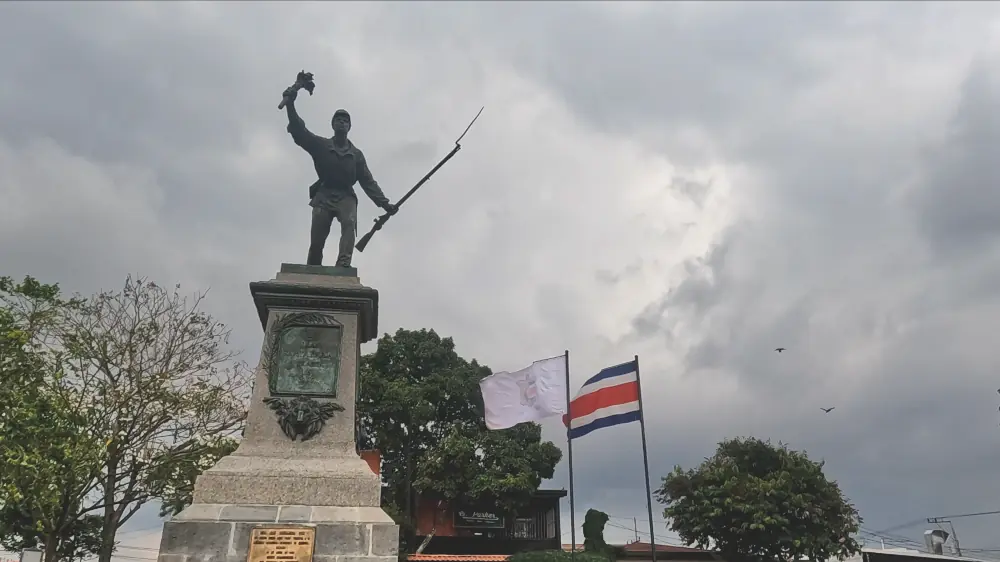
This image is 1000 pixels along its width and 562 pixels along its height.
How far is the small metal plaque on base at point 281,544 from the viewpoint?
6.41 meters

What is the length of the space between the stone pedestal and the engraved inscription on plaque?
0.18 feet

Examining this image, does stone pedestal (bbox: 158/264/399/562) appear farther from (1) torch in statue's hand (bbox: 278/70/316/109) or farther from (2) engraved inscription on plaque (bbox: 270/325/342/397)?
(1) torch in statue's hand (bbox: 278/70/316/109)

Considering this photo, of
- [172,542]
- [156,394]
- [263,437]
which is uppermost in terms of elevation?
[156,394]

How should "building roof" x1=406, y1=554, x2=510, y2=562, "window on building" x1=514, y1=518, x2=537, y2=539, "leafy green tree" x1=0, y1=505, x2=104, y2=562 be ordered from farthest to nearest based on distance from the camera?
"window on building" x1=514, y1=518, x2=537, y2=539 < "building roof" x1=406, y1=554, x2=510, y2=562 < "leafy green tree" x1=0, y1=505, x2=104, y2=562

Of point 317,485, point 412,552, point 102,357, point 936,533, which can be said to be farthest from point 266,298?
point 936,533

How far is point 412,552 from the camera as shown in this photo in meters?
25.8

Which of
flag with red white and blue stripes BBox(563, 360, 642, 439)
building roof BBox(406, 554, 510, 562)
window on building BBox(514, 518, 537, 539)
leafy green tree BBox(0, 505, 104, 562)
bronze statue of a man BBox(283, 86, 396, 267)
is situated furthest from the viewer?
window on building BBox(514, 518, 537, 539)

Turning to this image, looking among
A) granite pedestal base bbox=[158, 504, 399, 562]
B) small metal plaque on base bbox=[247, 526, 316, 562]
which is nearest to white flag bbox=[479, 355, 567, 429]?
granite pedestal base bbox=[158, 504, 399, 562]

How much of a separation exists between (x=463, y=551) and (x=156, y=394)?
14.9m

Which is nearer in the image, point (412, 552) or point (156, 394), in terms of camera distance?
point (156, 394)

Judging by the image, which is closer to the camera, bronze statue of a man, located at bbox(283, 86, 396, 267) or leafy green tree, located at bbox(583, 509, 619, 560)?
bronze statue of a man, located at bbox(283, 86, 396, 267)

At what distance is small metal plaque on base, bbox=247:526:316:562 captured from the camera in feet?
21.0

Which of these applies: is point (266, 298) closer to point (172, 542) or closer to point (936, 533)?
point (172, 542)

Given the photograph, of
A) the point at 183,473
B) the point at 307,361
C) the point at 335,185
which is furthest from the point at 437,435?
the point at 307,361
